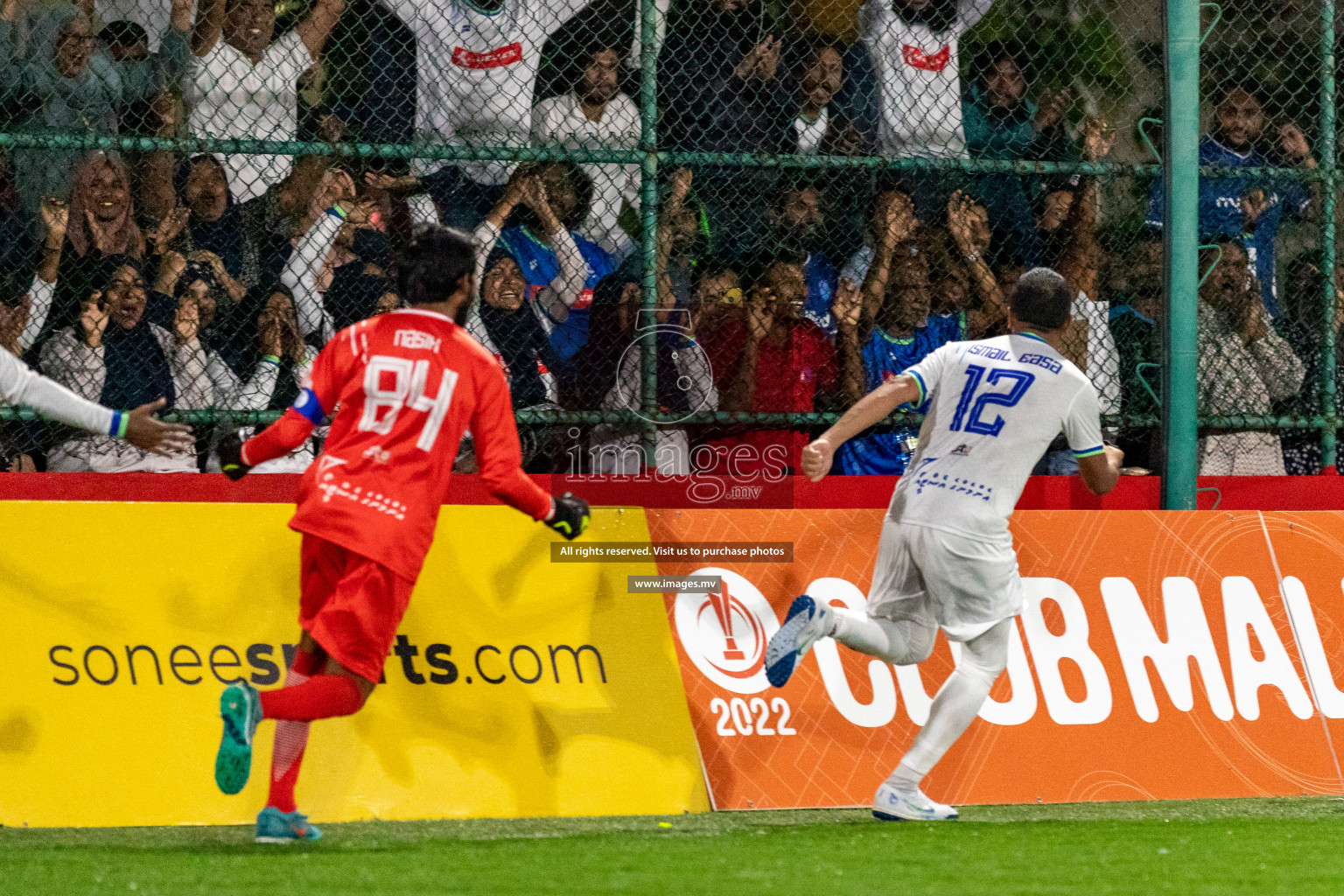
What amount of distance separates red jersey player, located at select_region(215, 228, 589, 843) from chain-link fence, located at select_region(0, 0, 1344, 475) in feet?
4.87

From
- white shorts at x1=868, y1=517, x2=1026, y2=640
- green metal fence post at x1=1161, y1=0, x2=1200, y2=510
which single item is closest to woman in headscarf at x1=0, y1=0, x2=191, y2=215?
white shorts at x1=868, y1=517, x2=1026, y2=640

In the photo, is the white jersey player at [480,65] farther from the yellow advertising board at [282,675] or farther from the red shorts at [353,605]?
the red shorts at [353,605]

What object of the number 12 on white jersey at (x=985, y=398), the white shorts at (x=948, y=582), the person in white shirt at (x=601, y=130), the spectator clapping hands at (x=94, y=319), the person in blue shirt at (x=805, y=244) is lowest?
the white shorts at (x=948, y=582)

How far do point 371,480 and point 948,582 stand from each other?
2.00 m

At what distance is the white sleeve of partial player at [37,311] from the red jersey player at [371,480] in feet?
5.53

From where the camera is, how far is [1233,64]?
7328 millimetres

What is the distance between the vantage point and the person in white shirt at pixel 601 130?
21.3 feet

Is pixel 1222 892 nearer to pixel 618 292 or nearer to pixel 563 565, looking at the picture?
pixel 563 565

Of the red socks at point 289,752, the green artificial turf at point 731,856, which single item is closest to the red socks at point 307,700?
the red socks at point 289,752

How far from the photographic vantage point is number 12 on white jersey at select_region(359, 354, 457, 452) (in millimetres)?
4727

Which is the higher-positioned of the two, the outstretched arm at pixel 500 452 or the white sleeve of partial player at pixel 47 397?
the white sleeve of partial player at pixel 47 397

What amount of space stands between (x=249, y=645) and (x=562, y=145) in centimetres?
241

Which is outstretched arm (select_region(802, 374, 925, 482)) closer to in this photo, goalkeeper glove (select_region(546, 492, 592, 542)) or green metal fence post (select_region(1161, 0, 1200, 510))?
goalkeeper glove (select_region(546, 492, 592, 542))

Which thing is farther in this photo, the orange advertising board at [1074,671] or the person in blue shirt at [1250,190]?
the person in blue shirt at [1250,190]
